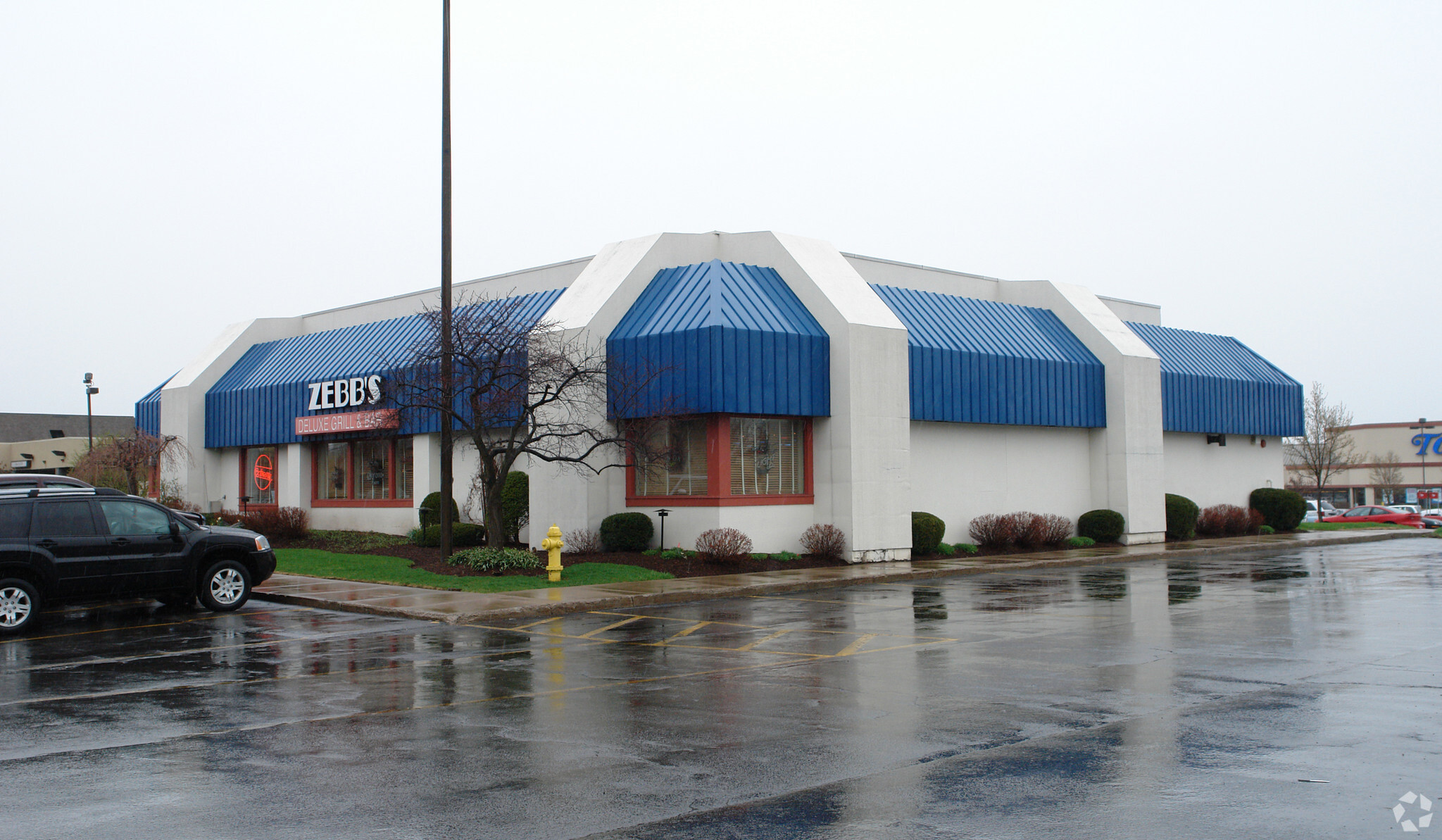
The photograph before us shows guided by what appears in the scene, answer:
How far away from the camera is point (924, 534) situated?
87.6 ft

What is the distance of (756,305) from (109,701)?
55.9 ft

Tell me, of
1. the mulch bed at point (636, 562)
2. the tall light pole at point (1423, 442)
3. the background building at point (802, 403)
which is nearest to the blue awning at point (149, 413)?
the background building at point (802, 403)

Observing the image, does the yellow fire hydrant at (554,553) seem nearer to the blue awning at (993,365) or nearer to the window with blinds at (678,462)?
the window with blinds at (678,462)

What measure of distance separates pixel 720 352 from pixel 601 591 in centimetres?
660

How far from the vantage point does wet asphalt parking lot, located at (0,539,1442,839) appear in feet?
20.9

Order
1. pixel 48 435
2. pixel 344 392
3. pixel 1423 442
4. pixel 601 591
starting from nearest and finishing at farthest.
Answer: pixel 601 591, pixel 344 392, pixel 1423 442, pixel 48 435

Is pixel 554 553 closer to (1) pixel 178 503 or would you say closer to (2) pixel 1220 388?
(1) pixel 178 503

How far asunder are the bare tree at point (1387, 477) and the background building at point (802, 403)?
171 feet

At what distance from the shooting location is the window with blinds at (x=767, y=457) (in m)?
24.9

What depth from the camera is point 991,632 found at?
562 inches

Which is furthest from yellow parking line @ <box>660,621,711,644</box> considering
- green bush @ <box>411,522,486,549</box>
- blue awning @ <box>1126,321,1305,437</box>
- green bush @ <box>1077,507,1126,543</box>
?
blue awning @ <box>1126,321,1305,437</box>

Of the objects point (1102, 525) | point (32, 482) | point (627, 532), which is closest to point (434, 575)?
point (627, 532)

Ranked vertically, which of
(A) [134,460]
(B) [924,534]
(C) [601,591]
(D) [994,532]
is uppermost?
(A) [134,460]

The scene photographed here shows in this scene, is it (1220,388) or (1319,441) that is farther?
(1319,441)
